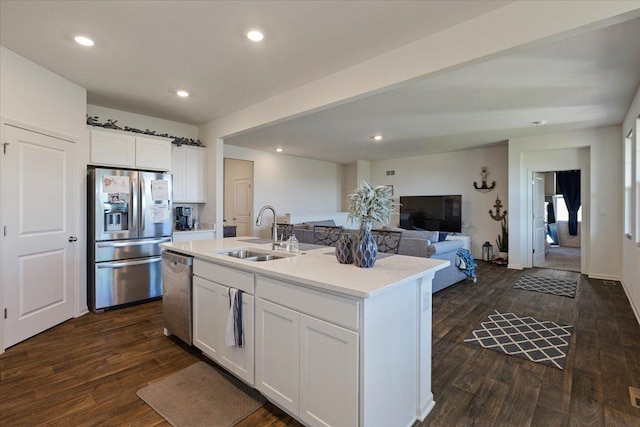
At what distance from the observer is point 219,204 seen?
15.9 ft

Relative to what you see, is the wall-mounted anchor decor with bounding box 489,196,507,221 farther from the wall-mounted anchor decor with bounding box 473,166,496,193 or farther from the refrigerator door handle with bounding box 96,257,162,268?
the refrigerator door handle with bounding box 96,257,162,268

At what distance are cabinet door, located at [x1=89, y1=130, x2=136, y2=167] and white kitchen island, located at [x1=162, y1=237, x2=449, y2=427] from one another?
2.65m

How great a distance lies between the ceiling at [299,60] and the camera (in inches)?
86.9

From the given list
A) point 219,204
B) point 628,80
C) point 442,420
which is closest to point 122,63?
point 219,204

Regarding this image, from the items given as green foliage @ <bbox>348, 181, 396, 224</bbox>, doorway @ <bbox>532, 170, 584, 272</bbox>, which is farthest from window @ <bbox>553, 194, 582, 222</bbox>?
green foliage @ <bbox>348, 181, 396, 224</bbox>

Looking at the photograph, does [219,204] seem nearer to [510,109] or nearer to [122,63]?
[122,63]

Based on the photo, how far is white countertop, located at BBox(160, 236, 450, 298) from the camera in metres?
1.48

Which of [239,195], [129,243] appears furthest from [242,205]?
[129,243]

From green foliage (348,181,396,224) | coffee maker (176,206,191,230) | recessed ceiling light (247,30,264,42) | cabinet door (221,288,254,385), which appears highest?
recessed ceiling light (247,30,264,42)

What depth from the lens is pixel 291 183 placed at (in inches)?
320

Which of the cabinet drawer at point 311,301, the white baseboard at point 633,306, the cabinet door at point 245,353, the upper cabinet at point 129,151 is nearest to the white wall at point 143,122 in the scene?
the upper cabinet at point 129,151

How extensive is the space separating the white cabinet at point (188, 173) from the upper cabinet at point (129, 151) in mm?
350

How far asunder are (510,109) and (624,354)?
304 cm

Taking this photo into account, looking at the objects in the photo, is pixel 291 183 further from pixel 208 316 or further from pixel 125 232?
pixel 208 316
